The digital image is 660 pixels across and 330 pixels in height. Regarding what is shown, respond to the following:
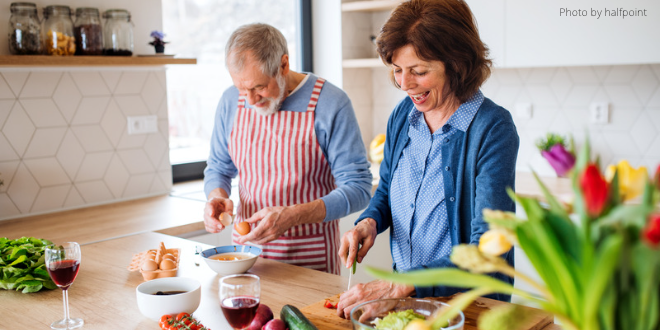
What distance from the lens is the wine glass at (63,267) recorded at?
1.33m

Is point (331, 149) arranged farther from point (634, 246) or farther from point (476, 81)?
point (634, 246)

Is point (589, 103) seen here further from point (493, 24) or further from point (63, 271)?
point (63, 271)

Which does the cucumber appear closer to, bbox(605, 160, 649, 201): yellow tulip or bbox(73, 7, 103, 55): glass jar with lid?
bbox(605, 160, 649, 201): yellow tulip

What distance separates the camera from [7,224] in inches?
93.3

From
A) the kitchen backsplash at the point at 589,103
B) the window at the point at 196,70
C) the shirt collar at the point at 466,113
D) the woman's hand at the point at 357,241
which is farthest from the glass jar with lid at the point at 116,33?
the kitchen backsplash at the point at 589,103

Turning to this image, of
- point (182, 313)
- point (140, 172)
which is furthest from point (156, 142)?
point (182, 313)

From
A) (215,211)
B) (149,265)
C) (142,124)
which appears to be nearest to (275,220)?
(215,211)

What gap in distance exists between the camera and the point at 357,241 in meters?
1.47

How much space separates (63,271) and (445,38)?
995 millimetres

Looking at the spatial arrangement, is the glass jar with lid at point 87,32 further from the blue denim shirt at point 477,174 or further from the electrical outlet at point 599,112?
the electrical outlet at point 599,112

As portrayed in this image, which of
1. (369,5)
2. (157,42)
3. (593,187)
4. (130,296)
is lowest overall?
(130,296)

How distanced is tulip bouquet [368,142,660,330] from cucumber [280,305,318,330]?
1.94ft

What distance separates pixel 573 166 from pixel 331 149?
1410 mm

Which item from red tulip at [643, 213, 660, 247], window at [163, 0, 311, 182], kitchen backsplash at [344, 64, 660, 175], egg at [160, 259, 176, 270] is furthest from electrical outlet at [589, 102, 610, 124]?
red tulip at [643, 213, 660, 247]
